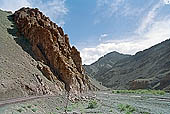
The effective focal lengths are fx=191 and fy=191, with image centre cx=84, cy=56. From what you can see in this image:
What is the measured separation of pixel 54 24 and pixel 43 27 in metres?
11.0

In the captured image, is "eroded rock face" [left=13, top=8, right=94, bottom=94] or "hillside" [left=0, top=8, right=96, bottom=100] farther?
"eroded rock face" [left=13, top=8, right=94, bottom=94]

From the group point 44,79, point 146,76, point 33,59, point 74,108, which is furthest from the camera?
point 146,76

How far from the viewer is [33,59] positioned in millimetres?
45406

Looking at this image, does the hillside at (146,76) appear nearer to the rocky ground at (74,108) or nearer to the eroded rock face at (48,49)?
the eroded rock face at (48,49)

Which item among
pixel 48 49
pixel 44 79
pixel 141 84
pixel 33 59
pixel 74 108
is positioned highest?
pixel 48 49

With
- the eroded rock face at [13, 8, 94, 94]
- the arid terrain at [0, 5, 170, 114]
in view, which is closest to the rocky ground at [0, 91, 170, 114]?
the arid terrain at [0, 5, 170, 114]

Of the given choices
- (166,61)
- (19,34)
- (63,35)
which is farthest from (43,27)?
(166,61)

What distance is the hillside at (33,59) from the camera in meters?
29.2

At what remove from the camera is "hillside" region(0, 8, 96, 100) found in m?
29.2

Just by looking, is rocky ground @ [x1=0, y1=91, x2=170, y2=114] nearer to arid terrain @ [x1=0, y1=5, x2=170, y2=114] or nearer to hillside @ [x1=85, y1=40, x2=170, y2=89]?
arid terrain @ [x1=0, y1=5, x2=170, y2=114]

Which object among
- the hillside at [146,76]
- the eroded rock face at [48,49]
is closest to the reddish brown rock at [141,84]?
the hillside at [146,76]

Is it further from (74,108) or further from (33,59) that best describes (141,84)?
(74,108)

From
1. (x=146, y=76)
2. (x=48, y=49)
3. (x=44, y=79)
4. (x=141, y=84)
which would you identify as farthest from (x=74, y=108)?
(x=146, y=76)

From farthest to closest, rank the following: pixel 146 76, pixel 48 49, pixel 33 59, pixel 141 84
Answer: pixel 146 76 < pixel 141 84 < pixel 48 49 < pixel 33 59
